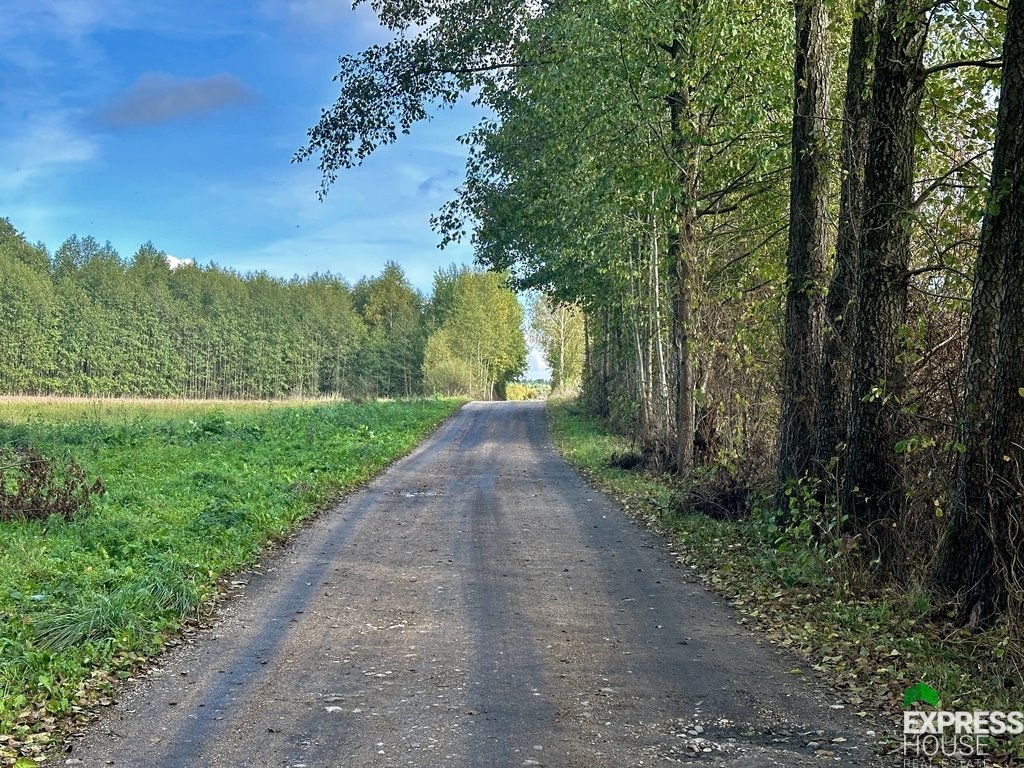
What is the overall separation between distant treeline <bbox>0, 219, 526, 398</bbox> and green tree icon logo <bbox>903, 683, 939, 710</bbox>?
63394 mm

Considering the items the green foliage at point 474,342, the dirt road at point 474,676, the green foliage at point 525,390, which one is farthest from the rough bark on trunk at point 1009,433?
the green foliage at point 525,390

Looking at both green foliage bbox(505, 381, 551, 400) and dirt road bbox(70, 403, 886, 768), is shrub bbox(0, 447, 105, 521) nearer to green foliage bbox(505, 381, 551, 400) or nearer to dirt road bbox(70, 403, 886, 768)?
dirt road bbox(70, 403, 886, 768)

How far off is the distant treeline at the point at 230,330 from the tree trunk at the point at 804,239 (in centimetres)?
5841

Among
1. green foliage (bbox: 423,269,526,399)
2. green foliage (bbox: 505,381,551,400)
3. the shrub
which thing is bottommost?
the shrub

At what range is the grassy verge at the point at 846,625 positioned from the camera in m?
5.59

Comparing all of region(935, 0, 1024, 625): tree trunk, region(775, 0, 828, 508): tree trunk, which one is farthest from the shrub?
region(935, 0, 1024, 625): tree trunk

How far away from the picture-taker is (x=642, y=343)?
81.3 feet

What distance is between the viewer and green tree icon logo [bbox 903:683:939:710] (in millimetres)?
5359

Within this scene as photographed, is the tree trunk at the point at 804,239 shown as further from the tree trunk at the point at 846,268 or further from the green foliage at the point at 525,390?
the green foliage at the point at 525,390

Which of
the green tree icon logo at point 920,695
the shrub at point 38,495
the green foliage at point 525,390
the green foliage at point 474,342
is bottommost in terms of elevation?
the green tree icon logo at point 920,695

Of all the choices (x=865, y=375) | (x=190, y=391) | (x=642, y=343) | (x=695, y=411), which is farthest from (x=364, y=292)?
(x=865, y=375)

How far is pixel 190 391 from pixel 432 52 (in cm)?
8322

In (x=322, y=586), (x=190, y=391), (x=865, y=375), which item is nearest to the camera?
(x=865, y=375)

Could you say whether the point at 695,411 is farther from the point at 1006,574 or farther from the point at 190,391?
the point at 190,391
